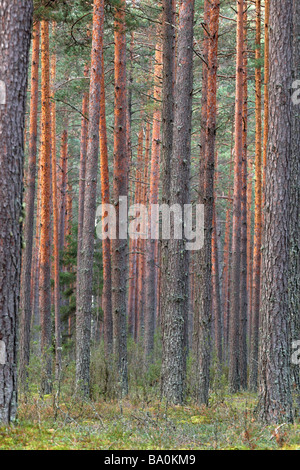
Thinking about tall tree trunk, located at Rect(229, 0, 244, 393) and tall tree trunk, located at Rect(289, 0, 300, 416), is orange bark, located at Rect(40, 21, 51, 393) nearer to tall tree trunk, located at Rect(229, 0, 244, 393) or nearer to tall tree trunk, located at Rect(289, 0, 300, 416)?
tall tree trunk, located at Rect(229, 0, 244, 393)

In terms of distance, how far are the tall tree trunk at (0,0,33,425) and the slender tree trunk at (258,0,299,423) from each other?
10.8ft

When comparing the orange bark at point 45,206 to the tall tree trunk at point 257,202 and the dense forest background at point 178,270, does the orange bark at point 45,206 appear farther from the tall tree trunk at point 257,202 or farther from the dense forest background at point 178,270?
the tall tree trunk at point 257,202

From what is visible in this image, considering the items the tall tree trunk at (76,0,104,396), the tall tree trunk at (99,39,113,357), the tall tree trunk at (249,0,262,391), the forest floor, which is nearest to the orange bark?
the tall tree trunk at (99,39,113,357)

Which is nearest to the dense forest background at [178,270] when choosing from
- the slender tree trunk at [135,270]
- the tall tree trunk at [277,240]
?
the tall tree trunk at [277,240]

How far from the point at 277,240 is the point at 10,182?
3504 mm

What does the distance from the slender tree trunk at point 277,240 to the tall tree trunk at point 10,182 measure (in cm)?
329

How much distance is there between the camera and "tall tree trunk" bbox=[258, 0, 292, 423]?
697cm

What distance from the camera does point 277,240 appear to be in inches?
277

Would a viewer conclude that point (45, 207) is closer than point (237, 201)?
Yes

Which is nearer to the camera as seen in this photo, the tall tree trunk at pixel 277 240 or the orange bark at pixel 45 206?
the tall tree trunk at pixel 277 240

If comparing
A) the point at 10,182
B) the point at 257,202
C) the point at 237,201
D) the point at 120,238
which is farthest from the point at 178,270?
the point at 257,202

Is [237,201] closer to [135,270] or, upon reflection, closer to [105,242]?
[105,242]

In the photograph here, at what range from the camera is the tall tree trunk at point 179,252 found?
9516 mm

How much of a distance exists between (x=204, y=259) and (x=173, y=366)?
2156mm
